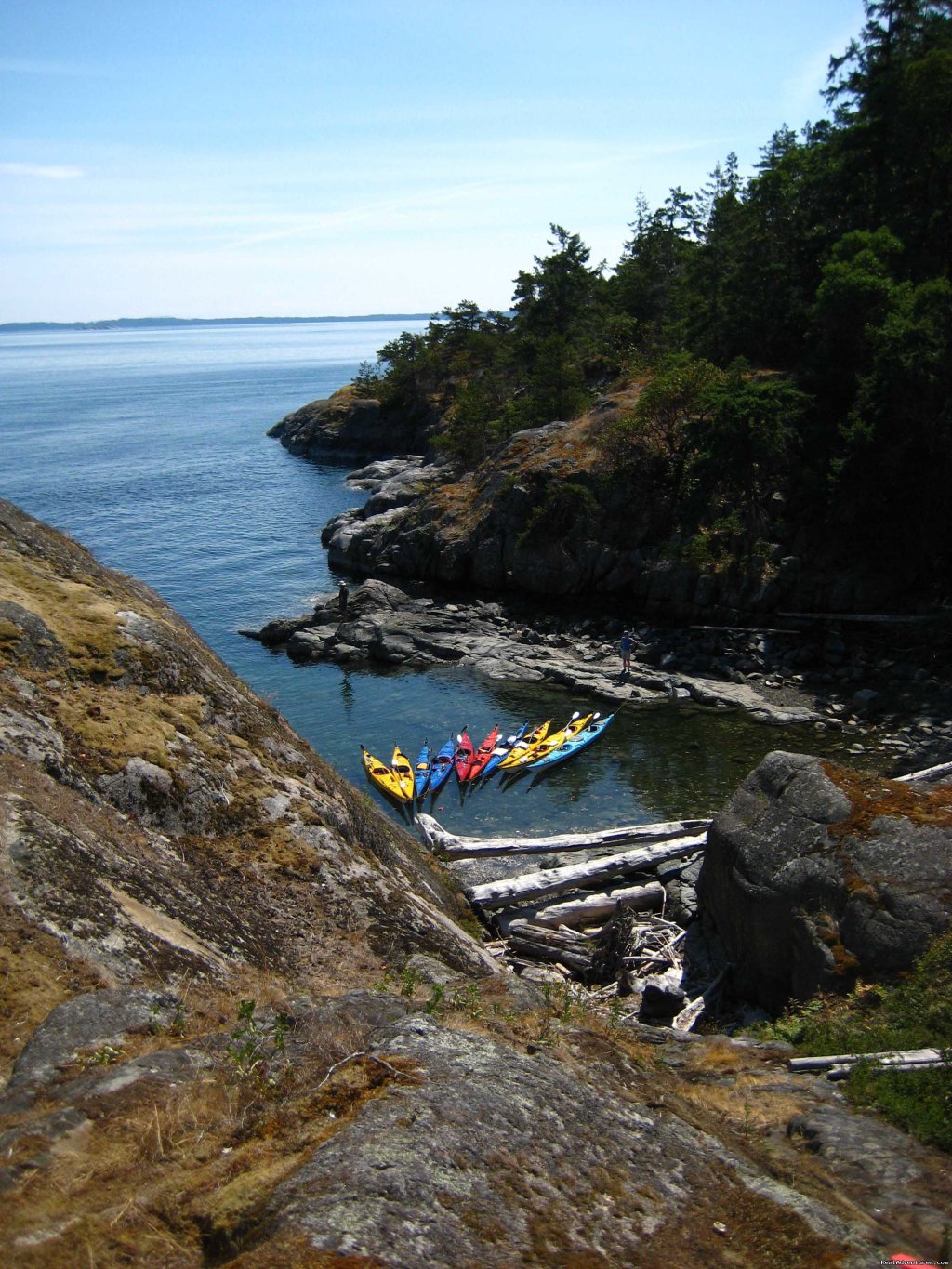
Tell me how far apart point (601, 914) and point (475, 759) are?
35.8 feet

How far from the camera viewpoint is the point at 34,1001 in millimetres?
6758

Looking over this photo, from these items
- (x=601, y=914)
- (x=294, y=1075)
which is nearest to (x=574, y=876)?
(x=601, y=914)

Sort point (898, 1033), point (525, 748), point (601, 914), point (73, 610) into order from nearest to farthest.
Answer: point (898, 1033), point (73, 610), point (601, 914), point (525, 748)

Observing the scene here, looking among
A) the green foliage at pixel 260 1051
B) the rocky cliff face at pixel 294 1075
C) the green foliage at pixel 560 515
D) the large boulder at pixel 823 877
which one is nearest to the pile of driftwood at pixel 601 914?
the large boulder at pixel 823 877

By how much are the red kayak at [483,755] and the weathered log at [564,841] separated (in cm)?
624

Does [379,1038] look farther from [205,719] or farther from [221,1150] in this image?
[205,719]

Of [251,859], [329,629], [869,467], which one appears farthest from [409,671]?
[251,859]

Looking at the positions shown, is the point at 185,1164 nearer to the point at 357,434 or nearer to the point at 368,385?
the point at 357,434

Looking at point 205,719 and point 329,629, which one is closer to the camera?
point 205,719

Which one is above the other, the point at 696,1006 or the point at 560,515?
the point at 560,515

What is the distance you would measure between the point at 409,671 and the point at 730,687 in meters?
13.3

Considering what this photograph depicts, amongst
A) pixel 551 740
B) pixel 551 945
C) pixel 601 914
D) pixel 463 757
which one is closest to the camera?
pixel 551 945

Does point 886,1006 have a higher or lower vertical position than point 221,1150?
lower

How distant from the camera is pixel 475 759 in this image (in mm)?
29188
